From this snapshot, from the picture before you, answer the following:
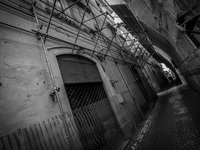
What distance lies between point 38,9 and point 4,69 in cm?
327

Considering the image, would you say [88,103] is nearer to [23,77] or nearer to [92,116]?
[92,116]

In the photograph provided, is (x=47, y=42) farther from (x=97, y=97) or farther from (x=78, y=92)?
(x=97, y=97)

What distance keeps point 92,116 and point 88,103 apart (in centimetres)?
68

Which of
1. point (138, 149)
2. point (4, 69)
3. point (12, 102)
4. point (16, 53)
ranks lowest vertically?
point (138, 149)

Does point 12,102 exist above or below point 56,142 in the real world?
above

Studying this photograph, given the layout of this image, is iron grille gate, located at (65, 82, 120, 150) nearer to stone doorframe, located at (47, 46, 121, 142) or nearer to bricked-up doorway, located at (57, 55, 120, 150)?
bricked-up doorway, located at (57, 55, 120, 150)

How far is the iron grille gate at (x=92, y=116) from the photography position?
3.26m

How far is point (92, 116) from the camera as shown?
3736 mm

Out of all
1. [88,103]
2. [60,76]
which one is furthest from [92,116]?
[60,76]

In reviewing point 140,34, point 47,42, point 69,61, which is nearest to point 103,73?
point 69,61

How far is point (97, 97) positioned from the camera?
4.90 meters

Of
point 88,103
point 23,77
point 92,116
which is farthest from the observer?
point 88,103

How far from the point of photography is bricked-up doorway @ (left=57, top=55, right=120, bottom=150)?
3326 millimetres

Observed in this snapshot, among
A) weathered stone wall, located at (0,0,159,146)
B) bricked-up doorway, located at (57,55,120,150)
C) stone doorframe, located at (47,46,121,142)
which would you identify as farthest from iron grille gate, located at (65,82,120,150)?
weathered stone wall, located at (0,0,159,146)
